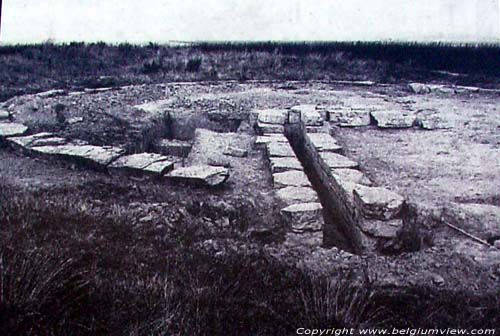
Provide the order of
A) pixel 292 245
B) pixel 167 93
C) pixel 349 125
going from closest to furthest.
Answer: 1. pixel 292 245
2. pixel 349 125
3. pixel 167 93

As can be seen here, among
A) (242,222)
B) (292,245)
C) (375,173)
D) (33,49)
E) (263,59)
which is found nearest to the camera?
(292,245)

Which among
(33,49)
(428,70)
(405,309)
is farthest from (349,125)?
(33,49)

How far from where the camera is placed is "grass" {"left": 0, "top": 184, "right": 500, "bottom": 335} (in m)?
2.80

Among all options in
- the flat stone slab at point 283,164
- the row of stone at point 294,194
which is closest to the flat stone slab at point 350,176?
the row of stone at point 294,194

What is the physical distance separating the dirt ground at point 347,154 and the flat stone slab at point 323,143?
38 centimetres

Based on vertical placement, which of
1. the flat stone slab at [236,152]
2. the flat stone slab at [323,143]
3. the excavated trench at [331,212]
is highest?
the flat stone slab at [323,143]

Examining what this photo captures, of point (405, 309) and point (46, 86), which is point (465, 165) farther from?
point (46, 86)

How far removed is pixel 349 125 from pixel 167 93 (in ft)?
16.4

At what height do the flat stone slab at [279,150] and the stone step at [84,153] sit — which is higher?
the flat stone slab at [279,150]

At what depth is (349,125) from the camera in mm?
9203

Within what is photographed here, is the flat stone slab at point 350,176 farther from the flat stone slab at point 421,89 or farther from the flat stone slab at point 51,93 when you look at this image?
the flat stone slab at point 421,89

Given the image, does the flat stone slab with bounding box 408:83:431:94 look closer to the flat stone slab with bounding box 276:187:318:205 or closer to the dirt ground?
the dirt ground

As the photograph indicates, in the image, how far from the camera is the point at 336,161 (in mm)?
6176

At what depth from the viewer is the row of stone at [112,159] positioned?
569 centimetres
